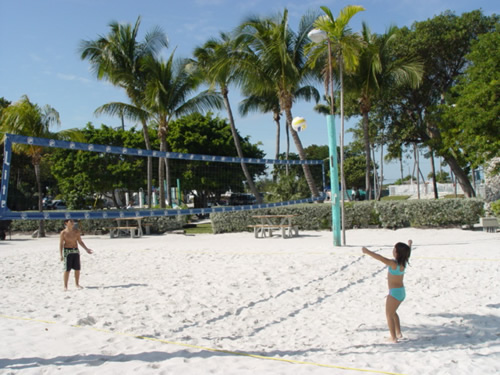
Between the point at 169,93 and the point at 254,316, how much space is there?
14431 millimetres

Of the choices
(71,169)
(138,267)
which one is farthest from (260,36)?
(71,169)

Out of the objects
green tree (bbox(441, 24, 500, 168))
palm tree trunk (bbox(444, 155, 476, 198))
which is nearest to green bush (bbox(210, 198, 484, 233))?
green tree (bbox(441, 24, 500, 168))

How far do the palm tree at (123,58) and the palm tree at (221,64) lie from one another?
5.68 ft

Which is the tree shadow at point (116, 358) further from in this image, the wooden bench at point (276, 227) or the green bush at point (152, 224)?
the green bush at point (152, 224)

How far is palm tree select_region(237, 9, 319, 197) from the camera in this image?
622 inches

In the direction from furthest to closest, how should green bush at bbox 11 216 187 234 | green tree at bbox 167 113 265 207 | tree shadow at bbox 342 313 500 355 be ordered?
green tree at bbox 167 113 265 207 < green bush at bbox 11 216 187 234 < tree shadow at bbox 342 313 500 355

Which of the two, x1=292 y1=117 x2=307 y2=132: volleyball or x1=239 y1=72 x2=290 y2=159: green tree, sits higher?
x1=239 y1=72 x2=290 y2=159: green tree

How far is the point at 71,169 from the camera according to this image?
2741 cm

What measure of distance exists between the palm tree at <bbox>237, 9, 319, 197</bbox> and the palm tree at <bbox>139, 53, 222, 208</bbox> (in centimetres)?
281

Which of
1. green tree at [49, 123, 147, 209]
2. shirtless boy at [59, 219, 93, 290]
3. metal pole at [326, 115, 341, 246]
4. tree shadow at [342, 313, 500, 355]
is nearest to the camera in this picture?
tree shadow at [342, 313, 500, 355]

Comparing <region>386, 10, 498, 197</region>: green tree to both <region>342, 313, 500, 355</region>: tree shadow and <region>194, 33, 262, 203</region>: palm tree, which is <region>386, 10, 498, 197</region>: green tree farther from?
<region>342, 313, 500, 355</region>: tree shadow

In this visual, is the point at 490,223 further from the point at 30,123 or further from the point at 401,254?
the point at 30,123

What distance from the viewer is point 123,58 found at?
18000 millimetres

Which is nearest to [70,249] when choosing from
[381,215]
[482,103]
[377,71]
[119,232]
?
[119,232]
